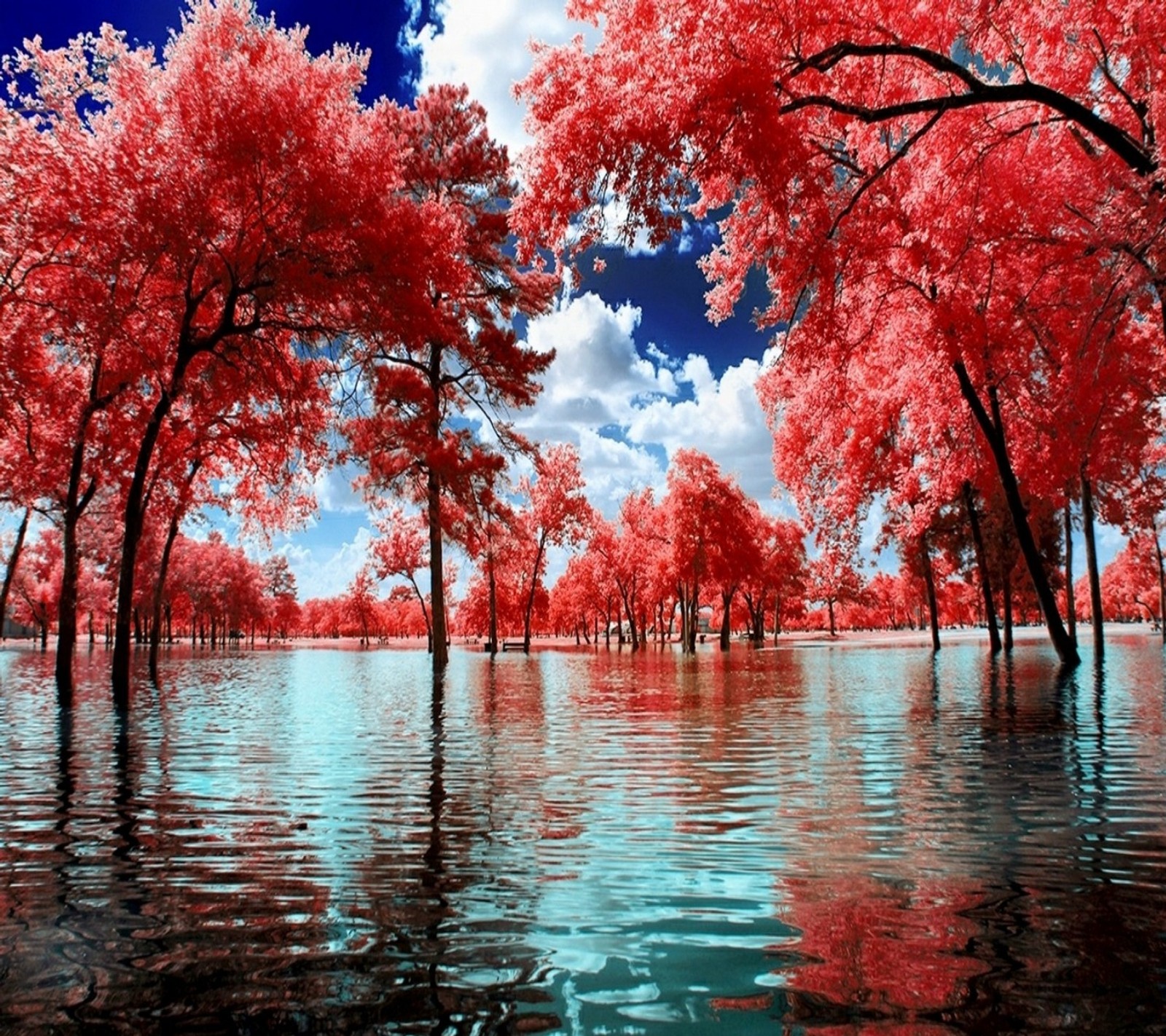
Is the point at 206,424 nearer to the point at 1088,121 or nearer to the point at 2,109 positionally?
the point at 2,109

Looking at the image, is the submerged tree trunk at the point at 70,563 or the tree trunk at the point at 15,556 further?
the tree trunk at the point at 15,556

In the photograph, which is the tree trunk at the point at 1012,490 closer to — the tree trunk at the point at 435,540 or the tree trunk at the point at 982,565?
the tree trunk at the point at 982,565

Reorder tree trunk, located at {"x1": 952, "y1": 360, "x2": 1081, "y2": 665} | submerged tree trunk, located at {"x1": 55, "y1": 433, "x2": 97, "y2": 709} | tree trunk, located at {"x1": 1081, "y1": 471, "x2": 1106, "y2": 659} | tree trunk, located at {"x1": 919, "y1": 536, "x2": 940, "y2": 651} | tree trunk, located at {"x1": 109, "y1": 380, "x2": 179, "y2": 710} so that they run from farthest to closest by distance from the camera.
Answer: 1. tree trunk, located at {"x1": 919, "y1": 536, "x2": 940, "y2": 651}
2. tree trunk, located at {"x1": 1081, "y1": 471, "x2": 1106, "y2": 659}
3. tree trunk, located at {"x1": 952, "y1": 360, "x2": 1081, "y2": 665}
4. submerged tree trunk, located at {"x1": 55, "y1": 433, "x2": 97, "y2": 709}
5. tree trunk, located at {"x1": 109, "y1": 380, "x2": 179, "y2": 710}

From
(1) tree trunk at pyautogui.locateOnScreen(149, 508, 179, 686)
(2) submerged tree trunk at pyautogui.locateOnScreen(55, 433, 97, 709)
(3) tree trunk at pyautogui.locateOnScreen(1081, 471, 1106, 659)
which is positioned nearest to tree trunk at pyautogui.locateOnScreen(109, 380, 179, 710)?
(2) submerged tree trunk at pyautogui.locateOnScreen(55, 433, 97, 709)

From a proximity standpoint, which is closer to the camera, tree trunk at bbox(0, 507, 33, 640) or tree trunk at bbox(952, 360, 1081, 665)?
tree trunk at bbox(952, 360, 1081, 665)

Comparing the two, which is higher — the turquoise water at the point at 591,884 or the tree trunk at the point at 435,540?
the tree trunk at the point at 435,540

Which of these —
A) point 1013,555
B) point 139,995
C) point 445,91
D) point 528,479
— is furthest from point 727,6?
point 528,479

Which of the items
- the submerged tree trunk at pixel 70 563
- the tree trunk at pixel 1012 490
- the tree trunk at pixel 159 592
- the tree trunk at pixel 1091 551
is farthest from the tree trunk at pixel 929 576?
the submerged tree trunk at pixel 70 563

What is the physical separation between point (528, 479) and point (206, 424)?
33.3 metres

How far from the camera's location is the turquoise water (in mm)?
2412

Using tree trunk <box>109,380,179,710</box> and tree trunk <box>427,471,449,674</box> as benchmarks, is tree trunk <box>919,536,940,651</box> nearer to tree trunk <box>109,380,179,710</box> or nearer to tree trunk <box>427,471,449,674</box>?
tree trunk <box>427,471,449,674</box>

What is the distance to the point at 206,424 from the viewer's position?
62.7 feet

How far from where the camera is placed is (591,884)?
3600 mm

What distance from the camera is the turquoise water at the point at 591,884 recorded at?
241 centimetres
